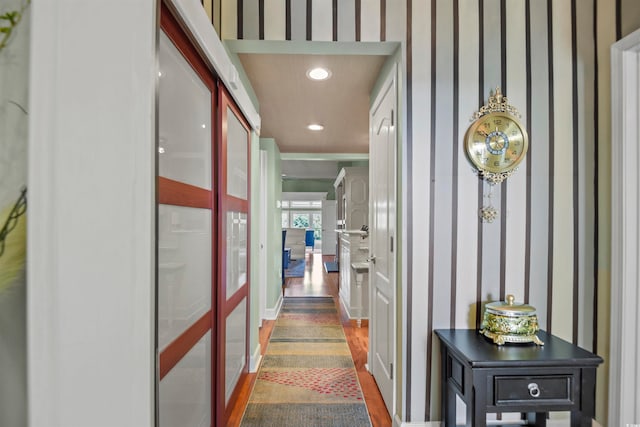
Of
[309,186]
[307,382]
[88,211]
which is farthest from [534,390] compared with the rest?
[309,186]

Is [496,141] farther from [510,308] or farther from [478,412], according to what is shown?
[478,412]

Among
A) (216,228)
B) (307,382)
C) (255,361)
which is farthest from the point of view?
(255,361)

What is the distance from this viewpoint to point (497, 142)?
188 centimetres

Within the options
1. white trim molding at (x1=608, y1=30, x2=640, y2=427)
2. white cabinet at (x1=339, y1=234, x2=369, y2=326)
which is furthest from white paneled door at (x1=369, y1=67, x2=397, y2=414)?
white cabinet at (x1=339, y1=234, x2=369, y2=326)

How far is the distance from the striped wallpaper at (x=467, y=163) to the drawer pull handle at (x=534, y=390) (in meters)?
0.43

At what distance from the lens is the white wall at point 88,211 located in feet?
2.41

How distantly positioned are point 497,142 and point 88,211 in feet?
6.29

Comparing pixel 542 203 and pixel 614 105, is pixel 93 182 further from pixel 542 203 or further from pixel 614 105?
pixel 614 105

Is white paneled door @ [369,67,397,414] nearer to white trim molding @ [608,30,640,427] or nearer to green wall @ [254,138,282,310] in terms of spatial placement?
white trim molding @ [608,30,640,427]

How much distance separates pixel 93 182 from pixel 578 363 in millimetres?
1972

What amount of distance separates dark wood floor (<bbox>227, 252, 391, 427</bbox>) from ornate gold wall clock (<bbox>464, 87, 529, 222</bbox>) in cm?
147

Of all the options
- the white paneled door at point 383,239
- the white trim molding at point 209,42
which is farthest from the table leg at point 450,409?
the white trim molding at point 209,42

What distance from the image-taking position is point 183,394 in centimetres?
139

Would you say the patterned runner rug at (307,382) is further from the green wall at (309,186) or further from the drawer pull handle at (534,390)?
the green wall at (309,186)
